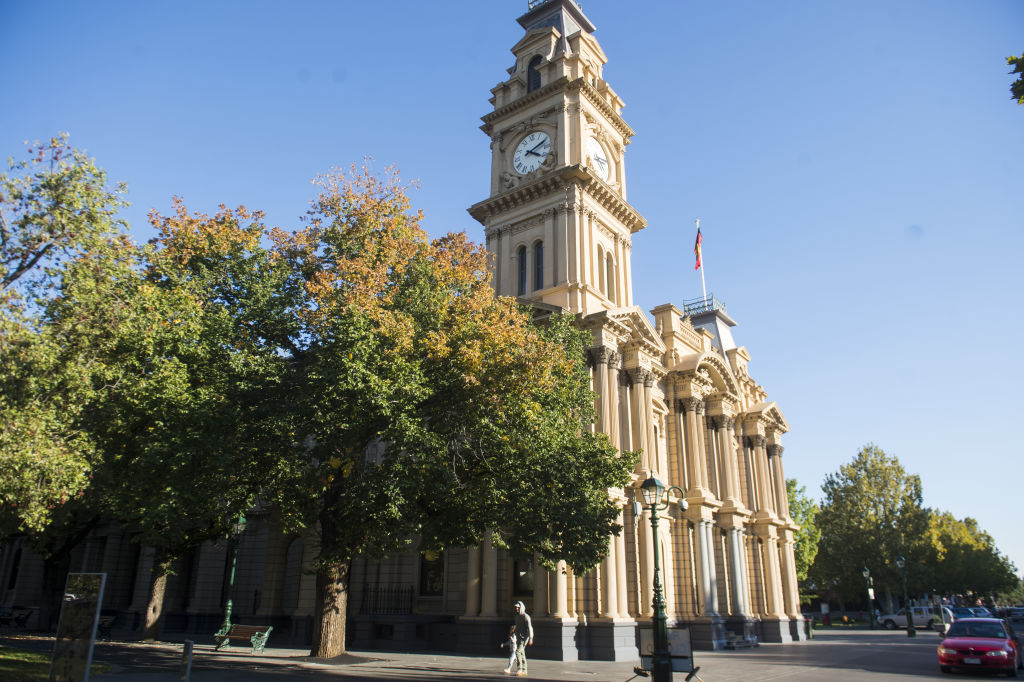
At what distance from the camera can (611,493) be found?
26188 millimetres

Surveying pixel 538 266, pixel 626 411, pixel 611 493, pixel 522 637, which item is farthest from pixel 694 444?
pixel 522 637

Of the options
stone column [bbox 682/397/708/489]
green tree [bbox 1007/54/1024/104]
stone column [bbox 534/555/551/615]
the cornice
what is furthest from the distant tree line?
green tree [bbox 1007/54/1024/104]

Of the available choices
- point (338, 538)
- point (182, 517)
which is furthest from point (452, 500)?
point (182, 517)

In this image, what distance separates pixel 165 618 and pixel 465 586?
17801 millimetres

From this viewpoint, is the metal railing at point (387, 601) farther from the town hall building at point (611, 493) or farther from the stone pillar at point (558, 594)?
the stone pillar at point (558, 594)

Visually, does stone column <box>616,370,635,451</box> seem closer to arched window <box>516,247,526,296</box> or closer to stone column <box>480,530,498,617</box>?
arched window <box>516,247,526,296</box>

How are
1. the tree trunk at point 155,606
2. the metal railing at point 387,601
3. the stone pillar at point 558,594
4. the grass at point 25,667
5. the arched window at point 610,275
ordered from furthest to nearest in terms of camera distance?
the arched window at point 610,275 < the metal railing at point 387,601 < the tree trunk at point 155,606 < the stone pillar at point 558,594 < the grass at point 25,667

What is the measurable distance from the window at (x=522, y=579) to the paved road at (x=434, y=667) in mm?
2760

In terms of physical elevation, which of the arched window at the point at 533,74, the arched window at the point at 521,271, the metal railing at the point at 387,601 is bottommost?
the metal railing at the point at 387,601

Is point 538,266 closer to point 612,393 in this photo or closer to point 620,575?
point 612,393

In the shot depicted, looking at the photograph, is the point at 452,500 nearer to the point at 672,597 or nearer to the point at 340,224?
the point at 340,224

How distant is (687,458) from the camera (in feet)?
113

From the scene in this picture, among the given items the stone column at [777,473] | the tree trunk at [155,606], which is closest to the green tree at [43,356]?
the tree trunk at [155,606]

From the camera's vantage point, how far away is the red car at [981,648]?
18125mm
